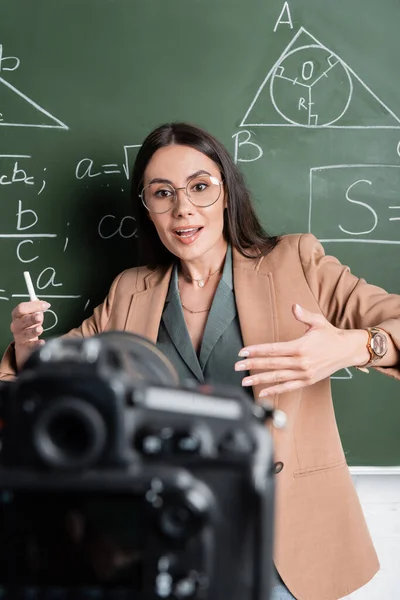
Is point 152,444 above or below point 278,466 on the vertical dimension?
above

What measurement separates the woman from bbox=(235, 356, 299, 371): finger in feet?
0.92

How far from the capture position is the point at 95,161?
75.3 inches

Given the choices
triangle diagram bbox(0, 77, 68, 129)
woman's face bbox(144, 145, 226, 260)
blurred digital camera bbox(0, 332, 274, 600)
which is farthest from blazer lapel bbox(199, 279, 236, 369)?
blurred digital camera bbox(0, 332, 274, 600)

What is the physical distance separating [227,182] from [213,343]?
16.4 inches

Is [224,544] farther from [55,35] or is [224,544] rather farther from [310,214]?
[55,35]

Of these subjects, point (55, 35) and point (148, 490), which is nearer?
point (148, 490)

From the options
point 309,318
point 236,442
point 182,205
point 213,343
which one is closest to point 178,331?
point 213,343

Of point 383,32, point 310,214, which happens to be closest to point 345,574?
point 310,214

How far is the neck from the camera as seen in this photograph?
1.69m

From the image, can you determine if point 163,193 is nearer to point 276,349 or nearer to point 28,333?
point 28,333

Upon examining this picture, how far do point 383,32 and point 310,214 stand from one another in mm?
547

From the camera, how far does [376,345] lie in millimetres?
1334

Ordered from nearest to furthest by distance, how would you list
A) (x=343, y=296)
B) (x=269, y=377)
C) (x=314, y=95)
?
(x=269, y=377) → (x=343, y=296) → (x=314, y=95)

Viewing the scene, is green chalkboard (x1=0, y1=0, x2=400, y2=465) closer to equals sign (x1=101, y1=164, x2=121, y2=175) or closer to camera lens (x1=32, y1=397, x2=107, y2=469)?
equals sign (x1=101, y1=164, x2=121, y2=175)
